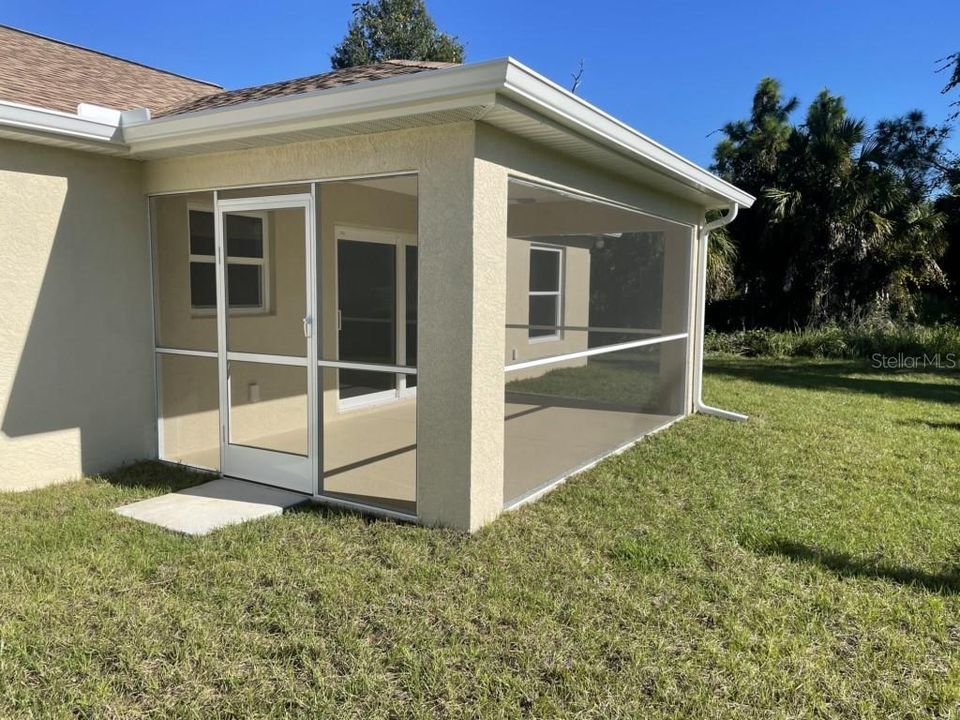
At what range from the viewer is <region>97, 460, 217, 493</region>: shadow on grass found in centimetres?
530

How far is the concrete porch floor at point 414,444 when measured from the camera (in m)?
5.41

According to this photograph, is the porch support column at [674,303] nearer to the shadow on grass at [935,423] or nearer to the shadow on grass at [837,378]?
the shadow on grass at [935,423]

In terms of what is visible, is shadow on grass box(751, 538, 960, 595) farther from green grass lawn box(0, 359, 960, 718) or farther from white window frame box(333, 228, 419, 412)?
white window frame box(333, 228, 419, 412)

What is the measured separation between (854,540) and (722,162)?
18.1 metres

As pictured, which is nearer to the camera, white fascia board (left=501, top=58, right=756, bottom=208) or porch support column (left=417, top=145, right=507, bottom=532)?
white fascia board (left=501, top=58, right=756, bottom=208)

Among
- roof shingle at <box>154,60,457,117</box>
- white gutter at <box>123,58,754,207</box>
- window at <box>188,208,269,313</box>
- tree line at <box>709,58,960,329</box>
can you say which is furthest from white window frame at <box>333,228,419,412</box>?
tree line at <box>709,58,960,329</box>

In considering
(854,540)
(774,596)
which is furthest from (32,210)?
(854,540)

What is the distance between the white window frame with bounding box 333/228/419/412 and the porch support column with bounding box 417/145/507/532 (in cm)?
251

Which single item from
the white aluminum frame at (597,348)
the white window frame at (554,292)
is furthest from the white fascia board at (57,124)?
the white window frame at (554,292)

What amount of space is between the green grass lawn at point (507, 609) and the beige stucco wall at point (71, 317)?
37 centimetres

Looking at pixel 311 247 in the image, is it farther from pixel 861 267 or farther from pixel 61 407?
pixel 861 267

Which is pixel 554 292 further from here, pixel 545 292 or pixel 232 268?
pixel 232 268

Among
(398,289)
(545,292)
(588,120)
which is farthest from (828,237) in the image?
(588,120)

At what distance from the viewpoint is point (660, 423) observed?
8.06 m
